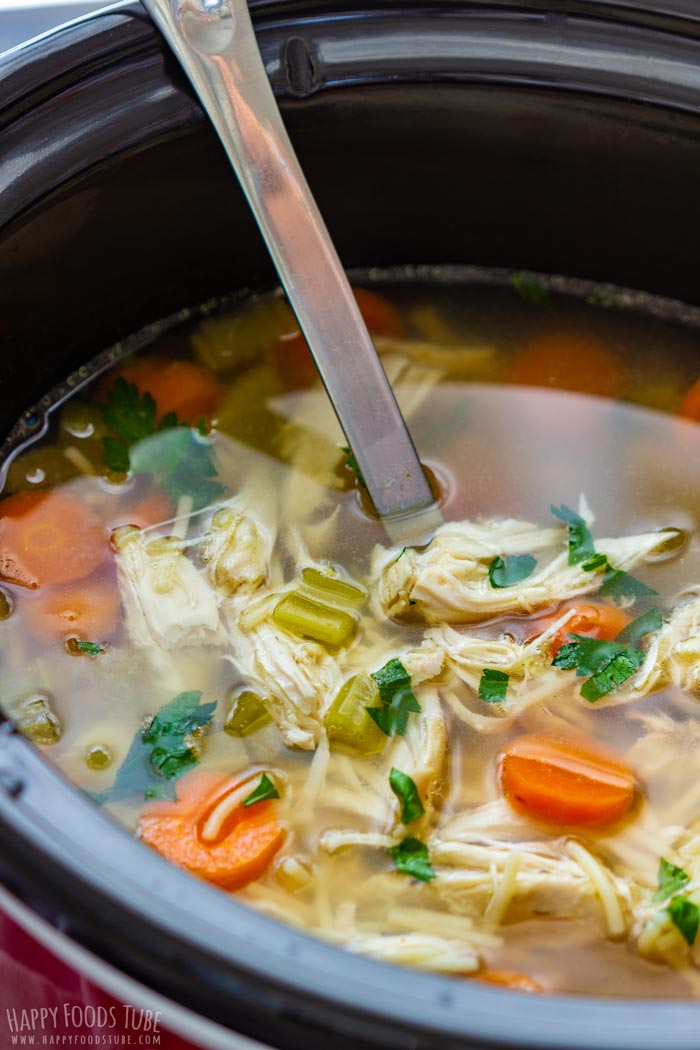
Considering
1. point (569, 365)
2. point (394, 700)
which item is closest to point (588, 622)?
point (394, 700)

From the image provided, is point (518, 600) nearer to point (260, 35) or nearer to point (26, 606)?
point (26, 606)

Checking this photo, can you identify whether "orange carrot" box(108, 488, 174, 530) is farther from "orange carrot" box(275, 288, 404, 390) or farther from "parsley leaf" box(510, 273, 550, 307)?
"parsley leaf" box(510, 273, 550, 307)

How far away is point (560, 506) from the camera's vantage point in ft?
5.67

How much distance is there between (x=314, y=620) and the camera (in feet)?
5.00

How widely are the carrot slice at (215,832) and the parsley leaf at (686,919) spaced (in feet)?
1.51

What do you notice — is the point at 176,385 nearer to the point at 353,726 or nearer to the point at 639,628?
the point at 353,726

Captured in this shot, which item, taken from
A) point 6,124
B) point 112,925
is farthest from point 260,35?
point 112,925

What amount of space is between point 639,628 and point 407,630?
329 millimetres

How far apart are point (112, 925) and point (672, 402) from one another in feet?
4.42

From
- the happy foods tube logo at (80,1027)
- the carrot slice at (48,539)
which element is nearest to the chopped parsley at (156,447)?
the carrot slice at (48,539)

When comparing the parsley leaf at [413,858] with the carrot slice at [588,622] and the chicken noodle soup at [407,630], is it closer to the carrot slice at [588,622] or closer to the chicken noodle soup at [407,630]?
the chicken noodle soup at [407,630]

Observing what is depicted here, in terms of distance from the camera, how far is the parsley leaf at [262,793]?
53.1 inches

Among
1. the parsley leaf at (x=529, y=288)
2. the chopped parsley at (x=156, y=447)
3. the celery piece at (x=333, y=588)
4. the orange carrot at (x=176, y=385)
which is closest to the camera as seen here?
the celery piece at (x=333, y=588)

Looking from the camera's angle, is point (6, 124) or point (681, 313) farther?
point (681, 313)
